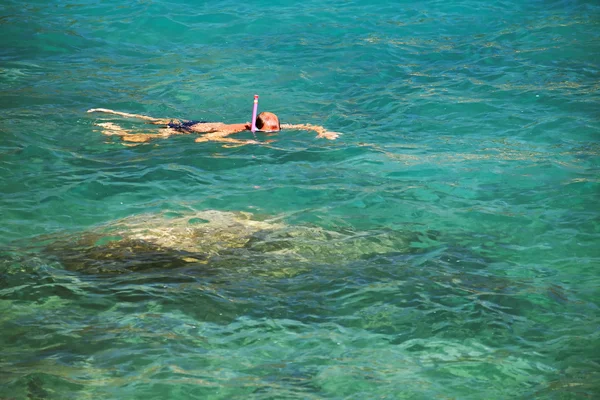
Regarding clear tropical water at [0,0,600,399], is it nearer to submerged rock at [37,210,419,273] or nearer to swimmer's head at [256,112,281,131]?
submerged rock at [37,210,419,273]

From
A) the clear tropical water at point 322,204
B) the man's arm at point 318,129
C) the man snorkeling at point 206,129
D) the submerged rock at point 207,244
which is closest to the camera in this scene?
the clear tropical water at point 322,204

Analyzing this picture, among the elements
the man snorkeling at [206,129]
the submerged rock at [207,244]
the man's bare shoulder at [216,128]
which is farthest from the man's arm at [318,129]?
the submerged rock at [207,244]

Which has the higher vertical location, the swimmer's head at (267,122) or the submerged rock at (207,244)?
the swimmer's head at (267,122)

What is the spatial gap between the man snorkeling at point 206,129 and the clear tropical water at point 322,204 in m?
0.27

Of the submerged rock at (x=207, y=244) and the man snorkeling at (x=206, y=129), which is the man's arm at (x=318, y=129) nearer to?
the man snorkeling at (x=206, y=129)

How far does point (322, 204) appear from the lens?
9.38 meters

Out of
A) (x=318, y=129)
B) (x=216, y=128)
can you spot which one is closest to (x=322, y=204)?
(x=318, y=129)

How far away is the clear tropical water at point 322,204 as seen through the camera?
584cm

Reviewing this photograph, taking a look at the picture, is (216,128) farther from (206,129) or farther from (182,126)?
(182,126)

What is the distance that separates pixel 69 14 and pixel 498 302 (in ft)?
52.1

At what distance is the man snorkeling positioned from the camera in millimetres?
11586

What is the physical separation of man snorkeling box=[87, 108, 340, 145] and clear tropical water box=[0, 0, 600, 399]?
0.27 m

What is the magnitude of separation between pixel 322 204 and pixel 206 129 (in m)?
3.08

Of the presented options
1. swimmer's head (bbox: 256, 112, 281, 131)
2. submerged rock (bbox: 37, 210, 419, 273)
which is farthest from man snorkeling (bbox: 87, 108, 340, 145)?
submerged rock (bbox: 37, 210, 419, 273)
